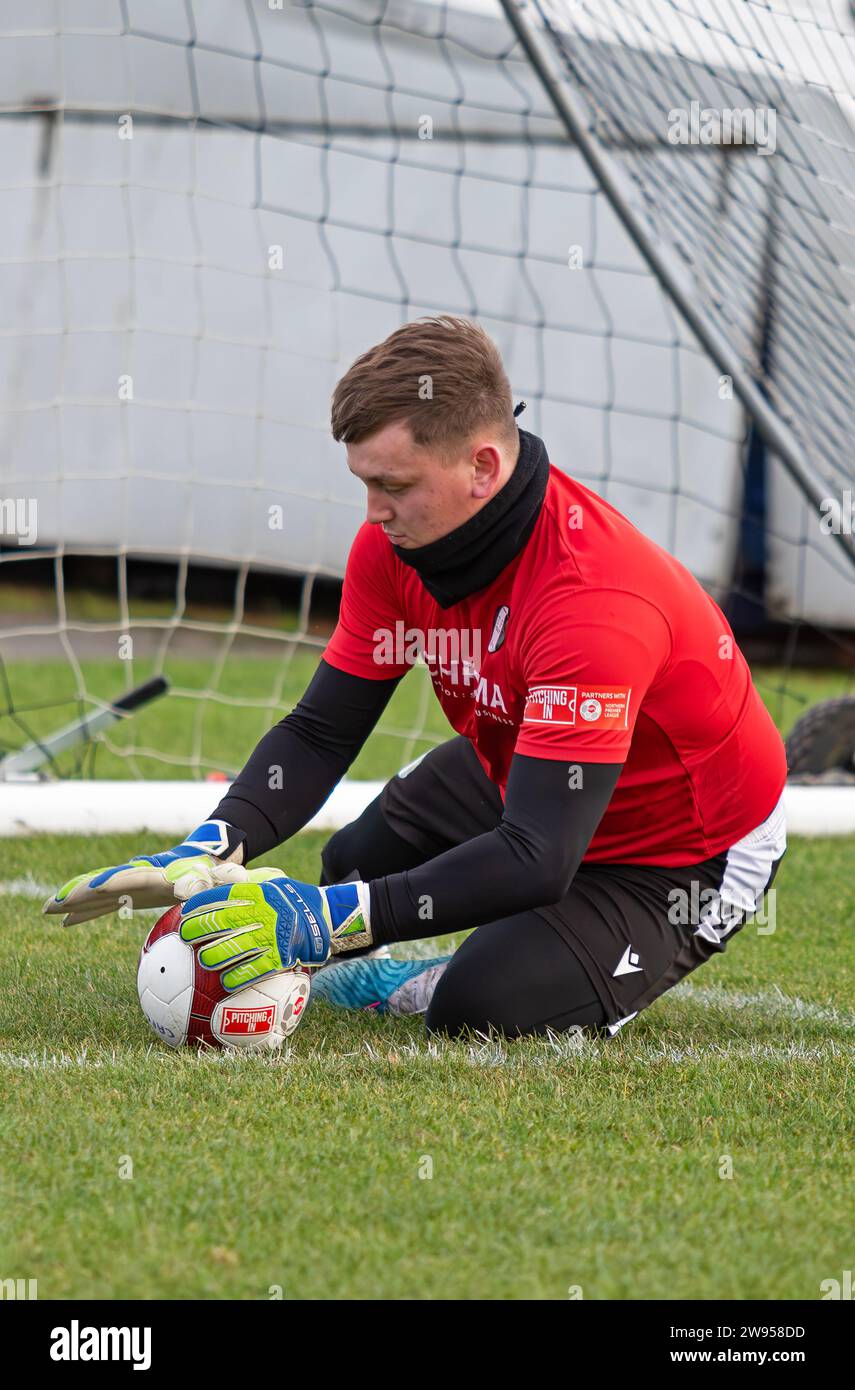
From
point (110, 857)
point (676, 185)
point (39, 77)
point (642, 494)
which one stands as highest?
point (39, 77)

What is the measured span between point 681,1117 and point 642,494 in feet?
28.9

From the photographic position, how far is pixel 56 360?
29.3ft

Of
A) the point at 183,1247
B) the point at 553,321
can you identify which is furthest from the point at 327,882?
the point at 553,321

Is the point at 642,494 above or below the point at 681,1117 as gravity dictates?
above

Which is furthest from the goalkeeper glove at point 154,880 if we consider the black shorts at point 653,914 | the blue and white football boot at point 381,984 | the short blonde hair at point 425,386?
the short blonde hair at point 425,386

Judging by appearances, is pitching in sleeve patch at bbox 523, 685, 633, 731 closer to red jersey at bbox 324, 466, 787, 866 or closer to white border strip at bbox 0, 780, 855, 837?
red jersey at bbox 324, 466, 787, 866

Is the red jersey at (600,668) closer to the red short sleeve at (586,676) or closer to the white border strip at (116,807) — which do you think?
the red short sleeve at (586,676)

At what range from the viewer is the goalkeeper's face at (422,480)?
2520mm

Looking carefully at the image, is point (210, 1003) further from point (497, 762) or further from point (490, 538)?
point (490, 538)

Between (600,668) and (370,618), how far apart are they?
713mm

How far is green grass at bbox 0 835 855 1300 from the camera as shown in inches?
74.3

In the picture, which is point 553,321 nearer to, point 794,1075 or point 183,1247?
point 794,1075

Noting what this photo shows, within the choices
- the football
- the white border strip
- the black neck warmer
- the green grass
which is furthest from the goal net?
the black neck warmer

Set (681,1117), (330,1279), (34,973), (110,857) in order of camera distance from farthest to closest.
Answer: (110,857) → (34,973) → (681,1117) → (330,1279)
